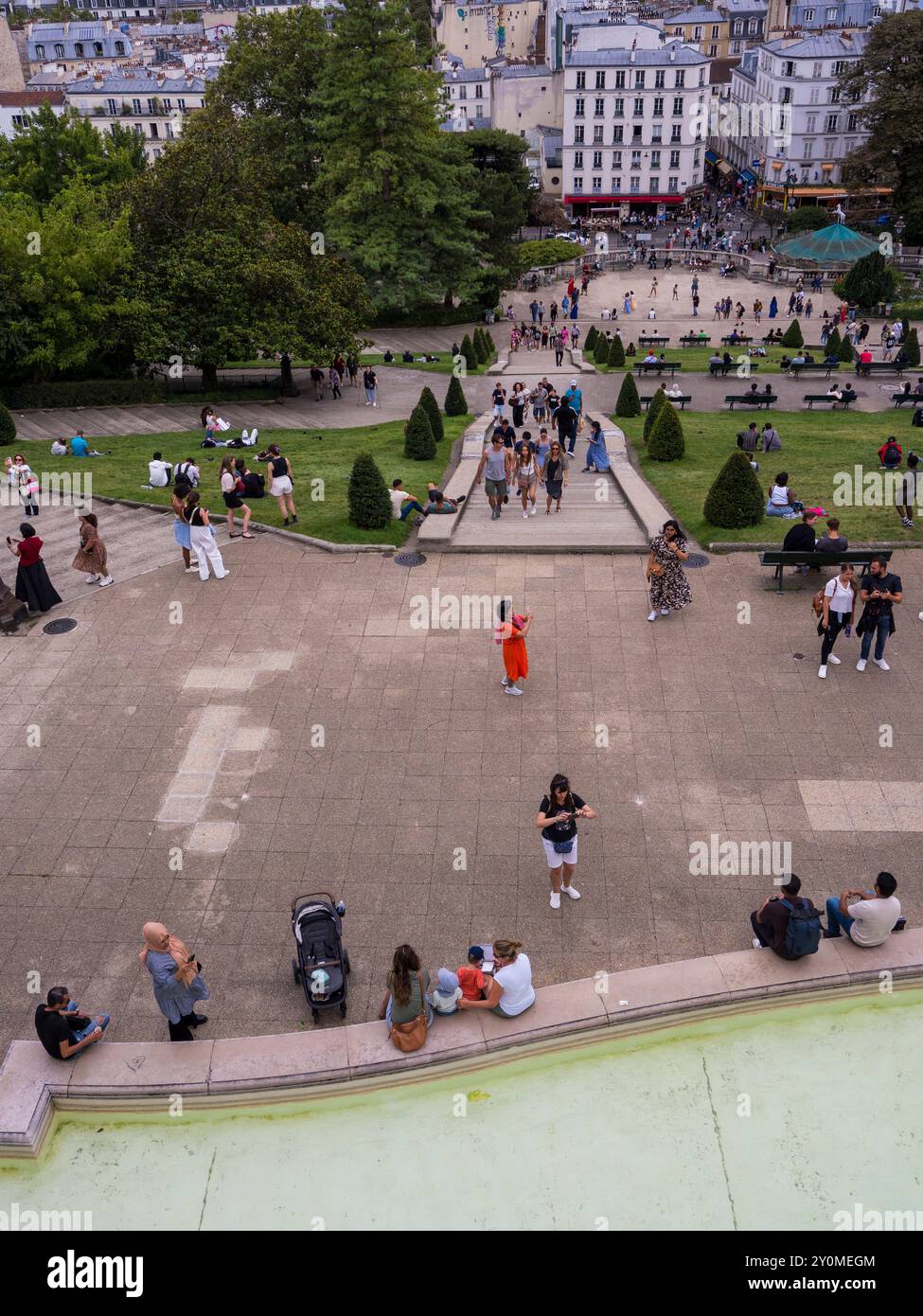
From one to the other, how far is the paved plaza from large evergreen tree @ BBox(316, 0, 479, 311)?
34.0 m

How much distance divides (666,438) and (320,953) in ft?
61.8

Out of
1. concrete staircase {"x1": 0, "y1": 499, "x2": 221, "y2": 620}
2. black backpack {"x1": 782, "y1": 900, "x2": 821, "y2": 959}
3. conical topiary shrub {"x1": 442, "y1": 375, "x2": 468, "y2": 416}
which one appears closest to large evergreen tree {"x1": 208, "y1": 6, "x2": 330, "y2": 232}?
conical topiary shrub {"x1": 442, "y1": 375, "x2": 468, "y2": 416}

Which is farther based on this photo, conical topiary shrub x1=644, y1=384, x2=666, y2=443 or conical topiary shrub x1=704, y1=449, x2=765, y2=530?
conical topiary shrub x1=644, y1=384, x2=666, y2=443

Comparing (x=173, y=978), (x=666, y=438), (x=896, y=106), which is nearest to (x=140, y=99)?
(x=896, y=106)

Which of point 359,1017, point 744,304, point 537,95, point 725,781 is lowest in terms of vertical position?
point 359,1017

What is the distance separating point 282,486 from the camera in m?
20.7

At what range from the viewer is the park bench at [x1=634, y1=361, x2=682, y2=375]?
3925 cm

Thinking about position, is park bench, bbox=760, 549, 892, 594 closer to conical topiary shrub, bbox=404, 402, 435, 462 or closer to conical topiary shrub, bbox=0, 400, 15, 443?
conical topiary shrub, bbox=404, 402, 435, 462

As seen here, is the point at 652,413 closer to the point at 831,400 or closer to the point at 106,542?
the point at 831,400

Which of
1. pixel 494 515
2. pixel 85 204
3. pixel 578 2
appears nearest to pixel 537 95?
pixel 578 2
